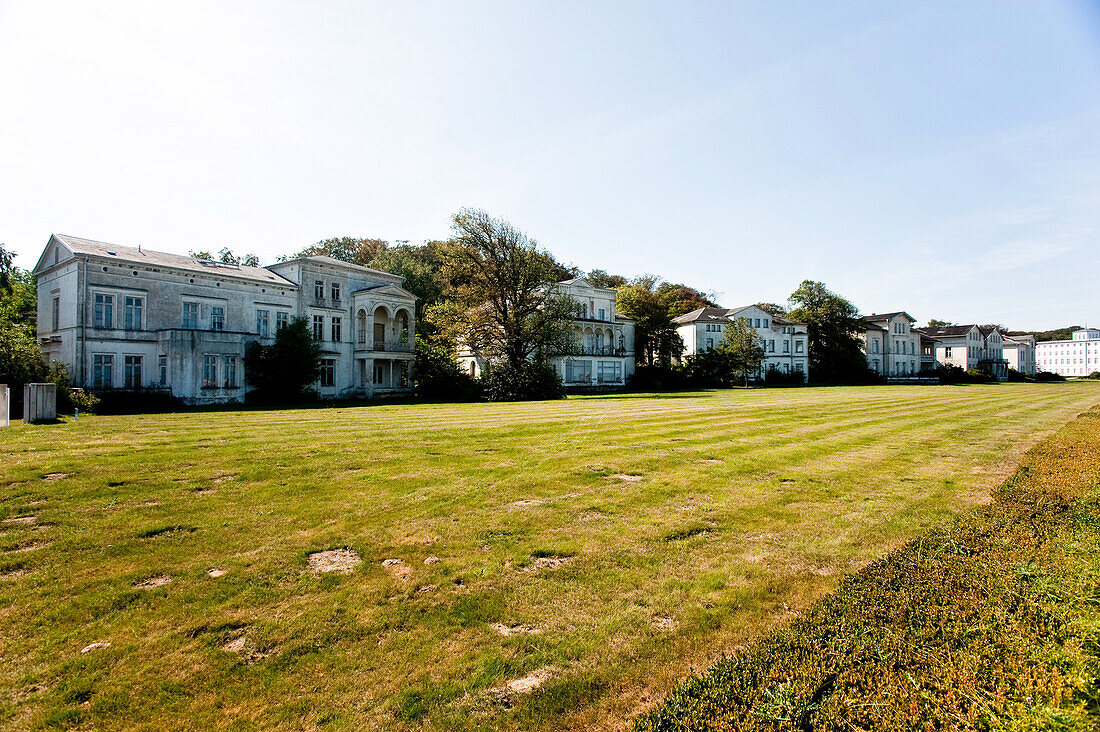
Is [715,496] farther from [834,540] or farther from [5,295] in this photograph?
[5,295]

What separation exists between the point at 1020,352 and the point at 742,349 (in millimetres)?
80548

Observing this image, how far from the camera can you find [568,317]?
35.7m

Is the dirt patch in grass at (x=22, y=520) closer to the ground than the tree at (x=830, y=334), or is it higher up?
closer to the ground

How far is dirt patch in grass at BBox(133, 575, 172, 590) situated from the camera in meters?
4.23

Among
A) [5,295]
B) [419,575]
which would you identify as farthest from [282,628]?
[5,295]

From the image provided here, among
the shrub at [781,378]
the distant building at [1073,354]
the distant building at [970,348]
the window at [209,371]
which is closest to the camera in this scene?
the window at [209,371]

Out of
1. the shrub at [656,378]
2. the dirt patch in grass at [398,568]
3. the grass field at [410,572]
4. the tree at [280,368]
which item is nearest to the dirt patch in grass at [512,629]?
the grass field at [410,572]

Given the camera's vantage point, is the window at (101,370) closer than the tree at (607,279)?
Yes

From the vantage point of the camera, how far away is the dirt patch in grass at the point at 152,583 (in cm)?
423

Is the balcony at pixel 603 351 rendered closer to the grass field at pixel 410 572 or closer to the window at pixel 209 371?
the window at pixel 209 371

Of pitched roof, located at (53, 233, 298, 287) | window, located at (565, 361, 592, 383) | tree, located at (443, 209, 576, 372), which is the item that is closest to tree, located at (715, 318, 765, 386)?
window, located at (565, 361, 592, 383)

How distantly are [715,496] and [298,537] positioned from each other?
5.08 m

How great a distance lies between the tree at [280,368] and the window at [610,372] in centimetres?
2626

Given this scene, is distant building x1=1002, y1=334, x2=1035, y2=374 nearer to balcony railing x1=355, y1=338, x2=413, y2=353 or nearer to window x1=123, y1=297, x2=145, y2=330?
balcony railing x1=355, y1=338, x2=413, y2=353
